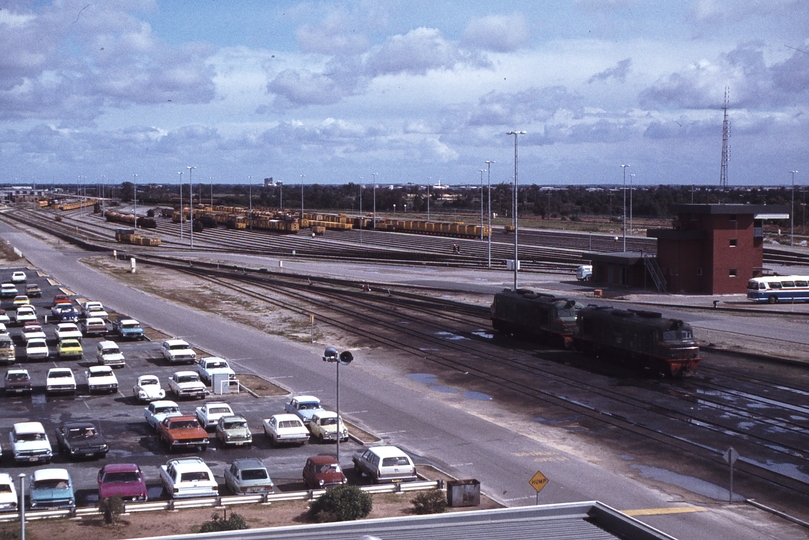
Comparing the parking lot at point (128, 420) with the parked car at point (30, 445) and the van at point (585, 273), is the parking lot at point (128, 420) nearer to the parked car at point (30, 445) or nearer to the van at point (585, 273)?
the parked car at point (30, 445)

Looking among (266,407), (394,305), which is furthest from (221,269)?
(266,407)

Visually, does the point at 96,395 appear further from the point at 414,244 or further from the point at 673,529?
the point at 414,244

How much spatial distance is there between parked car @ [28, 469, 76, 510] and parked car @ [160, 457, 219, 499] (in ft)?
7.96

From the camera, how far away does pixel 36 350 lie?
4409cm

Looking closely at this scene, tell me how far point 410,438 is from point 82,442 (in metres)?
10.5

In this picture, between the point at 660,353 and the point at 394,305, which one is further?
the point at 394,305

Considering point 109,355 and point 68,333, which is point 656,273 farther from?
point 68,333

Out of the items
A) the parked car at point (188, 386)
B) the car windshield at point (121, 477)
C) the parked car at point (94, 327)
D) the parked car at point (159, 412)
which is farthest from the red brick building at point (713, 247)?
the car windshield at point (121, 477)

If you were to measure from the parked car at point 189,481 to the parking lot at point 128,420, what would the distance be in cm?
89

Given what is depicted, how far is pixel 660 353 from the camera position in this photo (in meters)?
38.9

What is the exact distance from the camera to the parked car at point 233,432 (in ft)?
95.0

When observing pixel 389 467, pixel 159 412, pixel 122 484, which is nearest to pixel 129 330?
pixel 159 412

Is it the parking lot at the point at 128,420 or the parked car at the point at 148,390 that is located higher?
the parked car at the point at 148,390

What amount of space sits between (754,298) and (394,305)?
83.5 ft
